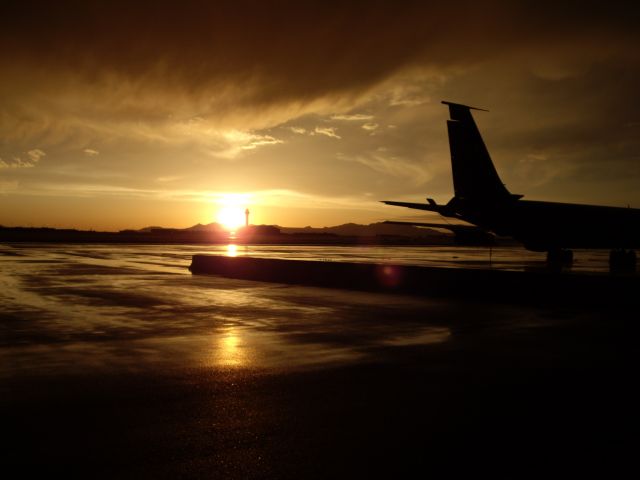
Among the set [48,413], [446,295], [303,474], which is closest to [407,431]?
[303,474]

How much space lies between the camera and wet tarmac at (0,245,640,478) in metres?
4.38

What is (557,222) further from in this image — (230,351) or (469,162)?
(230,351)

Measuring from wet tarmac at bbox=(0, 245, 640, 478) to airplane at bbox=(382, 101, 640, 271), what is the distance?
1570cm

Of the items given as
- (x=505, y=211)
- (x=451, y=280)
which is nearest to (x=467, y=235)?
(x=505, y=211)

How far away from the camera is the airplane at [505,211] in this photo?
2764 centimetres

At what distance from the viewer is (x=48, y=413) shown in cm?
542

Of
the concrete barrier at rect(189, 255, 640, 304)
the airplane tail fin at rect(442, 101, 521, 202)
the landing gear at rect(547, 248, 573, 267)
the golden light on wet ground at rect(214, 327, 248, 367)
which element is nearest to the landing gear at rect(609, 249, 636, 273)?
the landing gear at rect(547, 248, 573, 267)

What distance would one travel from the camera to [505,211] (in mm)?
27906

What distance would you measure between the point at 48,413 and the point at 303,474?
113 inches

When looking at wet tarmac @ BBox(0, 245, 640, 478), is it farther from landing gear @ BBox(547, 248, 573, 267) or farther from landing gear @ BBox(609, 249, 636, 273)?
landing gear @ BBox(547, 248, 573, 267)

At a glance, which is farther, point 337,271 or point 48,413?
point 337,271

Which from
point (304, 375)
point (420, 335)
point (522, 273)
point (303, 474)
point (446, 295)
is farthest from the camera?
point (446, 295)

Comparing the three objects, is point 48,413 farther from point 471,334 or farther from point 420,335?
point 471,334

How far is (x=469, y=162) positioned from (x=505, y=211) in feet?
10.3
